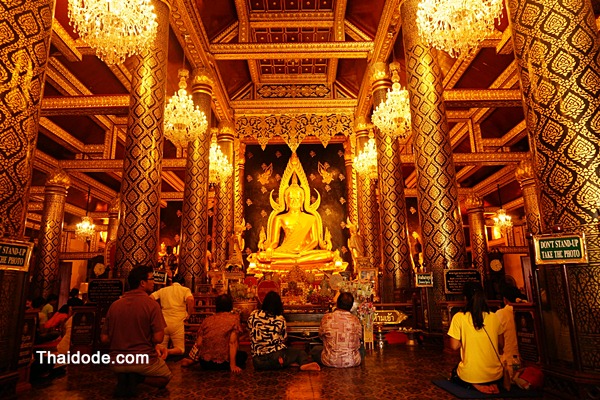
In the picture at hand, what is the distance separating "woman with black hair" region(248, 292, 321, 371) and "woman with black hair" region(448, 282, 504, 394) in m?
1.40

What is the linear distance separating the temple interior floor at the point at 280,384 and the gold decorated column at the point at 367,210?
6699mm

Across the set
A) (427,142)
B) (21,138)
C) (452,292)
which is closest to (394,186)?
(427,142)

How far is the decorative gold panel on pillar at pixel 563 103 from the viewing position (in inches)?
105

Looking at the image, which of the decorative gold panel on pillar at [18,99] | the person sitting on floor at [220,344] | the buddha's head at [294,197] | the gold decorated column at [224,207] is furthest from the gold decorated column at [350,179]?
the decorative gold panel on pillar at [18,99]

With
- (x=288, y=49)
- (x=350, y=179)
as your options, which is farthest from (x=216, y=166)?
(x=350, y=179)

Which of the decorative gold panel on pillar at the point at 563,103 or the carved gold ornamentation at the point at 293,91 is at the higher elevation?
the carved gold ornamentation at the point at 293,91

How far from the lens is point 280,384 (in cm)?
326

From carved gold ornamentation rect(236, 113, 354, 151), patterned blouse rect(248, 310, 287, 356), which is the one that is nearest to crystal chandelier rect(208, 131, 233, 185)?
carved gold ornamentation rect(236, 113, 354, 151)

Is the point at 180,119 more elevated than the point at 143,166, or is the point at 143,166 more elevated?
the point at 180,119

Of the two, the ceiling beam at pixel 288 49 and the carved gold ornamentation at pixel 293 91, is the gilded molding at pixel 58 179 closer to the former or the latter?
the ceiling beam at pixel 288 49

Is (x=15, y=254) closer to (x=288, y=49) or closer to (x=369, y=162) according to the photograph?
(x=288, y=49)

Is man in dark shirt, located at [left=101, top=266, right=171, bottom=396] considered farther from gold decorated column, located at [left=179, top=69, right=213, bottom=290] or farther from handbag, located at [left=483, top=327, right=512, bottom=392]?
gold decorated column, located at [left=179, top=69, right=213, bottom=290]

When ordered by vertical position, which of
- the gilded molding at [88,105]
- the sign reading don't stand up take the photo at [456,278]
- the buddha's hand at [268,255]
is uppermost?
the gilded molding at [88,105]

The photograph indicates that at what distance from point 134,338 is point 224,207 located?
9396 millimetres
